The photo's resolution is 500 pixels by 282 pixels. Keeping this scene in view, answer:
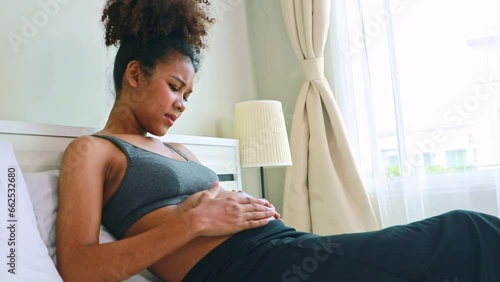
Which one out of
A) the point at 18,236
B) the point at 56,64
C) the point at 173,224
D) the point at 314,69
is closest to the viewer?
the point at 18,236

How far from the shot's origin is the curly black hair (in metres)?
1.55

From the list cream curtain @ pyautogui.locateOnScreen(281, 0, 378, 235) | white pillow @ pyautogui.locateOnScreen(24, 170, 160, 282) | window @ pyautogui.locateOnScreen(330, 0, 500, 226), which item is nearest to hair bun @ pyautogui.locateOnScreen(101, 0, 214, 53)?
white pillow @ pyautogui.locateOnScreen(24, 170, 160, 282)

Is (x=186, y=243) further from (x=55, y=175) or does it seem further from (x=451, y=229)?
(x=451, y=229)

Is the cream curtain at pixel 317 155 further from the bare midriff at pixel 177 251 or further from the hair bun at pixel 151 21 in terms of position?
the bare midriff at pixel 177 251

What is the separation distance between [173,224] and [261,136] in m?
1.24

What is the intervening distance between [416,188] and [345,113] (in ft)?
1.77

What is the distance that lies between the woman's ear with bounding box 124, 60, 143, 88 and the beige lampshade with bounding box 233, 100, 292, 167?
937mm

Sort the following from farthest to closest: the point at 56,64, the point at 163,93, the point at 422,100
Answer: the point at 422,100 → the point at 56,64 → the point at 163,93

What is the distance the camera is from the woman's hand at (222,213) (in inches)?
48.9

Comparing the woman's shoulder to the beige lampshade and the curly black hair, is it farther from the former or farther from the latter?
the beige lampshade

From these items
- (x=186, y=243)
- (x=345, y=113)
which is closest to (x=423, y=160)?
(x=345, y=113)

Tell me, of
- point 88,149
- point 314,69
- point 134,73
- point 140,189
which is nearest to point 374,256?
point 140,189

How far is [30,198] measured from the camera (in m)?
1.23

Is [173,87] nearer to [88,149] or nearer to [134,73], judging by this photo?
[134,73]
